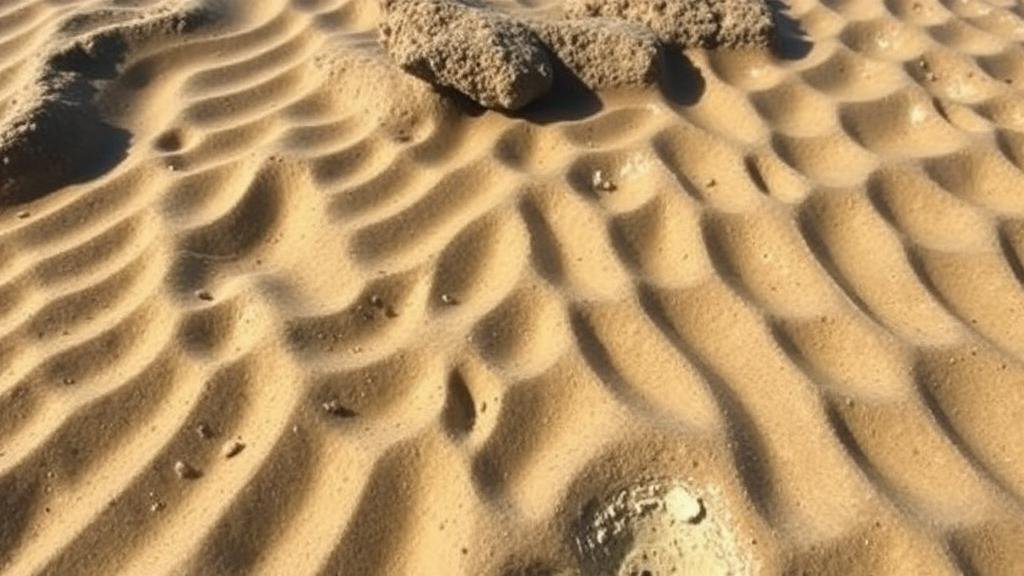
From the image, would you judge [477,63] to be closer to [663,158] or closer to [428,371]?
[663,158]

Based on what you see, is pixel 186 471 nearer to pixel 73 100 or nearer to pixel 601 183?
pixel 601 183

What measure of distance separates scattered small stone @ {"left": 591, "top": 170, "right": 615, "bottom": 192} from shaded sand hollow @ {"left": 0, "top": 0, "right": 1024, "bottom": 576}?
1 cm

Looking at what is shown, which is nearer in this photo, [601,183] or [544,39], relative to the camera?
[601,183]

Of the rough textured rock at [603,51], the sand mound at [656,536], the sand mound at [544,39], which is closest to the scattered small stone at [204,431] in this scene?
the sand mound at [656,536]

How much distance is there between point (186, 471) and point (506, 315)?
701mm

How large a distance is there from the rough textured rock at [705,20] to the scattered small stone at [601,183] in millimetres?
709

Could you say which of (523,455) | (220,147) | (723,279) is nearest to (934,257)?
(723,279)

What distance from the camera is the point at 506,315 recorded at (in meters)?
2.26

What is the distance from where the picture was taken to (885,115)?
9.81 feet

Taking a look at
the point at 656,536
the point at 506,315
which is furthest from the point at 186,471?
the point at 656,536

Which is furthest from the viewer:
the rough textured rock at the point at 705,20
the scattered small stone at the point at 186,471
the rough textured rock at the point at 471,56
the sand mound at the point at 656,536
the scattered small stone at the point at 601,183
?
the rough textured rock at the point at 705,20

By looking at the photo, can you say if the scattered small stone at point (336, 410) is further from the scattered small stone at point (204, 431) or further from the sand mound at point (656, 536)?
the sand mound at point (656, 536)

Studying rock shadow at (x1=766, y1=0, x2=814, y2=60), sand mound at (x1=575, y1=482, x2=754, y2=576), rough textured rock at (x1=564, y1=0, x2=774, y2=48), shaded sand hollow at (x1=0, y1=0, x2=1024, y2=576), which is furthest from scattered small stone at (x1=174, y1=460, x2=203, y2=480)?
rock shadow at (x1=766, y1=0, x2=814, y2=60)

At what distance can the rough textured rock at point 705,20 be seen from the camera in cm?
321
